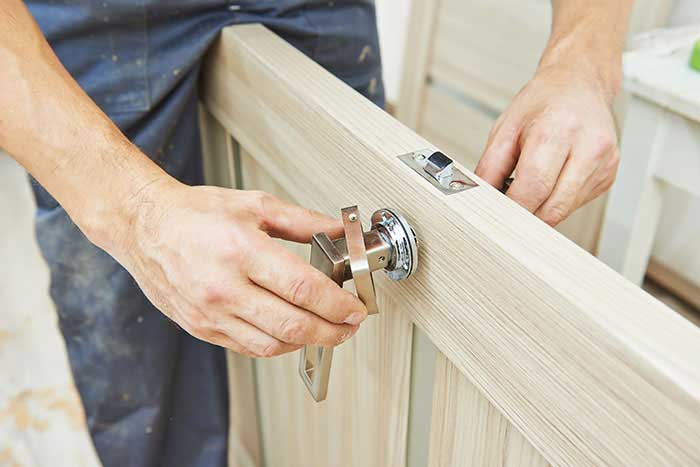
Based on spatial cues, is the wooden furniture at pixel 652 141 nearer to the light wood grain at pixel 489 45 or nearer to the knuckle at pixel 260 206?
the light wood grain at pixel 489 45

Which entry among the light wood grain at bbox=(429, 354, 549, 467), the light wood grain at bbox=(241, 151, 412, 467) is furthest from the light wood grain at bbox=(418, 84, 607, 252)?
the light wood grain at bbox=(429, 354, 549, 467)

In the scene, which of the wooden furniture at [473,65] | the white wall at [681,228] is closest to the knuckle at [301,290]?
the wooden furniture at [473,65]

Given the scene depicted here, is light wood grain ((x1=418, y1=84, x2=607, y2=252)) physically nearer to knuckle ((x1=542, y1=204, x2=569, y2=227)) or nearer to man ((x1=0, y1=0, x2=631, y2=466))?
man ((x1=0, y1=0, x2=631, y2=466))

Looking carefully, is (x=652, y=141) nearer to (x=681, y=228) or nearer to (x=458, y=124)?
(x=681, y=228)

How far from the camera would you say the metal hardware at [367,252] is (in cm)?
37

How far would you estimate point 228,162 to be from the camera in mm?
720

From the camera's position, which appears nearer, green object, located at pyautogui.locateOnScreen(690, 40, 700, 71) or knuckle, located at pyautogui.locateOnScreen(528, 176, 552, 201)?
knuckle, located at pyautogui.locateOnScreen(528, 176, 552, 201)

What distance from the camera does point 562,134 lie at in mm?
472

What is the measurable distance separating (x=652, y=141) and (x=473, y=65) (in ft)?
2.22

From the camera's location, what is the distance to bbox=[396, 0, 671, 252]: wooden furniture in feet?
4.11

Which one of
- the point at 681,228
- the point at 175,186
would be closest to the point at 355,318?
the point at 175,186

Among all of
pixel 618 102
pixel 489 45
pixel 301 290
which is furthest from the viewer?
pixel 489 45

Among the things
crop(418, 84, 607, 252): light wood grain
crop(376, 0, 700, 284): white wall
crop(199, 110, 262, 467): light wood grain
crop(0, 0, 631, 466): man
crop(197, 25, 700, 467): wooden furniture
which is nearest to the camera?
crop(197, 25, 700, 467): wooden furniture

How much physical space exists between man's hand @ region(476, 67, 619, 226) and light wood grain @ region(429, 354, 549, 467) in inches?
5.4
